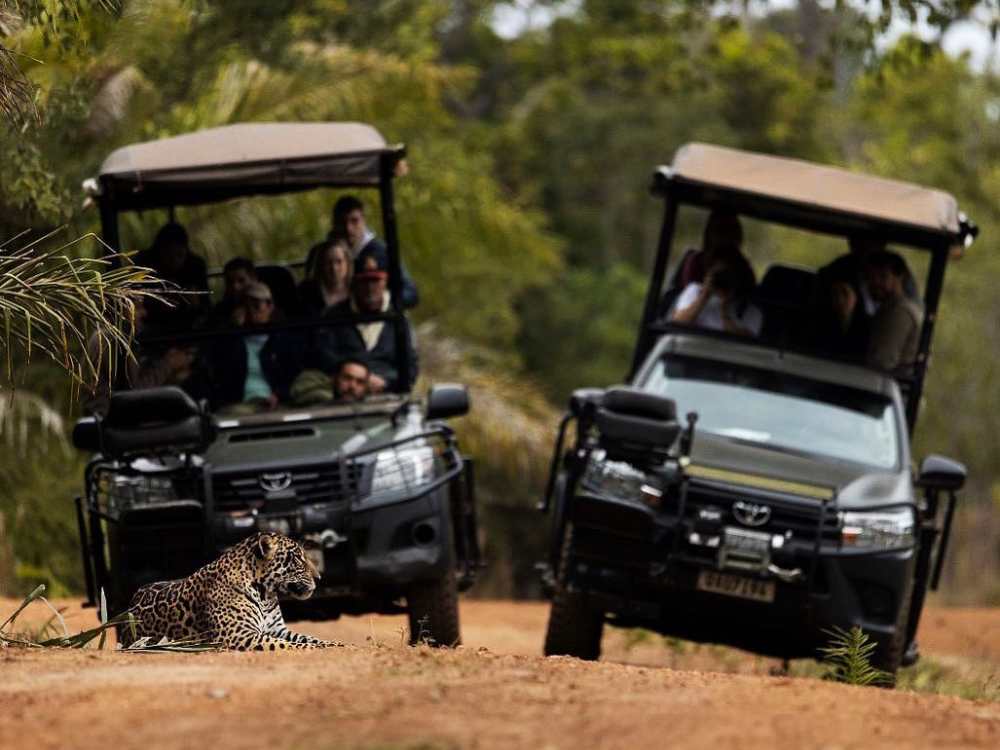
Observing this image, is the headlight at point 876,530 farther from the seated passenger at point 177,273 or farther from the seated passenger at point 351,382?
the seated passenger at point 177,273

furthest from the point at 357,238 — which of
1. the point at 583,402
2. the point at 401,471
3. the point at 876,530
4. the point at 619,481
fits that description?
the point at 876,530

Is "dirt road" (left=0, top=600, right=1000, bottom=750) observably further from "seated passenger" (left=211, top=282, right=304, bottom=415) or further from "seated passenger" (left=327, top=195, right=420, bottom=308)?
"seated passenger" (left=327, top=195, right=420, bottom=308)

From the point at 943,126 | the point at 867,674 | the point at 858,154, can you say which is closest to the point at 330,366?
the point at 867,674

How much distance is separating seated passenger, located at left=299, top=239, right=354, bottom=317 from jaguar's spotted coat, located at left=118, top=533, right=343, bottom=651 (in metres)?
3.00

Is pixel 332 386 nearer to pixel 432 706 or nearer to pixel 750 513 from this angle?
pixel 750 513

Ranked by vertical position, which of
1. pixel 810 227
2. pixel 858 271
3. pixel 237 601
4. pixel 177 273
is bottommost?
pixel 237 601

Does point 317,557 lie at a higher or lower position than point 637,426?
lower

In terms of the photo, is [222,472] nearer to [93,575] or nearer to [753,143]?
[93,575]

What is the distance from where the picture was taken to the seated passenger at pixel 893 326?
469 inches

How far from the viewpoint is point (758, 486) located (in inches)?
393

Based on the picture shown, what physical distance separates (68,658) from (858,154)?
38.3 m

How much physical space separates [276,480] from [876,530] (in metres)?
2.67

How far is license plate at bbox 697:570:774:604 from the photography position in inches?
385

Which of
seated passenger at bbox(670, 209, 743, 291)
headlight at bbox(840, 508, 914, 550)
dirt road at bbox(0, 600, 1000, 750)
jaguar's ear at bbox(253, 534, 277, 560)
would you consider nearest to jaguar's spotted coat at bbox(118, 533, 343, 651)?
jaguar's ear at bbox(253, 534, 277, 560)
